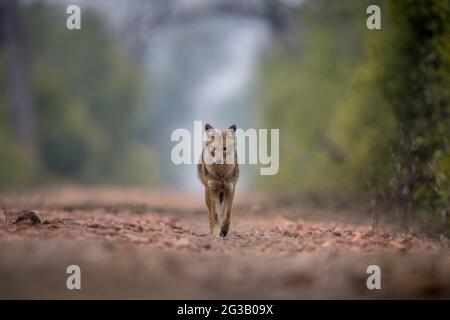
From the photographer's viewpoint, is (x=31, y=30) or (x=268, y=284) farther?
(x=31, y=30)

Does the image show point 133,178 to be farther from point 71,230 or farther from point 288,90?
point 71,230

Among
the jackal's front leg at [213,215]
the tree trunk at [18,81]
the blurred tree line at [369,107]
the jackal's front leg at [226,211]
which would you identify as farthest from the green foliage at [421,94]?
the tree trunk at [18,81]

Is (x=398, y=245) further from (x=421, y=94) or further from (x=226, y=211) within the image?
(x=421, y=94)

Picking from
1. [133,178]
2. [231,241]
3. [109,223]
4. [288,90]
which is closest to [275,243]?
[231,241]

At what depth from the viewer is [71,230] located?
9.52 m

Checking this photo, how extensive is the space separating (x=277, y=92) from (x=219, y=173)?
80.0ft

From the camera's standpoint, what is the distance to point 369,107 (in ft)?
64.8

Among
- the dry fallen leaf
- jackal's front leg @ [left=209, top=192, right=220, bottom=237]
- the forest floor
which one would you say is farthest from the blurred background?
the forest floor

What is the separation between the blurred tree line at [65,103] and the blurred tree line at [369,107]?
10792mm

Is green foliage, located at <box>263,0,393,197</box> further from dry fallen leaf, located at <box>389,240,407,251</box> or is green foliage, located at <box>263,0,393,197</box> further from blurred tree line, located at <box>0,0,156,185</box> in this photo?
blurred tree line, located at <box>0,0,156,185</box>

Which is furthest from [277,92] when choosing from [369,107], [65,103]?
[369,107]

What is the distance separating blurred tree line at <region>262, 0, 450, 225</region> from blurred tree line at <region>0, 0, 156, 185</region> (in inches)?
425
